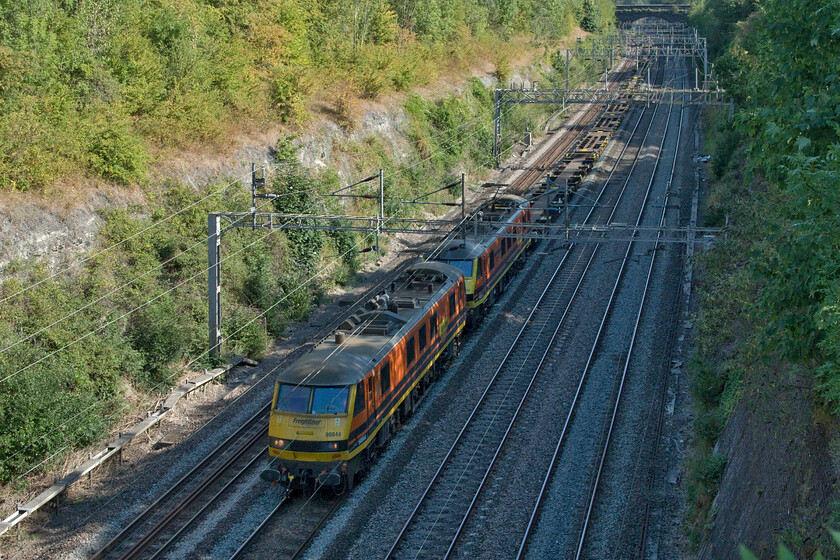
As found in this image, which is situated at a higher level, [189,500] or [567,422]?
[567,422]

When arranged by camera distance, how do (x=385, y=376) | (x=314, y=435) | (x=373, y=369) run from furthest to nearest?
(x=385, y=376), (x=373, y=369), (x=314, y=435)

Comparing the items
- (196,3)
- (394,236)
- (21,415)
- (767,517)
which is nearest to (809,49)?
(767,517)

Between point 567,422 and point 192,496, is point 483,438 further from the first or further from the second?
point 192,496

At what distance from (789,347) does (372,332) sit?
35.3 feet

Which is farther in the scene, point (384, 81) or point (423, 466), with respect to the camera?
point (384, 81)

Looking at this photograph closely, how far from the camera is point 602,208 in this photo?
1606 inches

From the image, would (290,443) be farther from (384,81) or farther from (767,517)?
(384,81)

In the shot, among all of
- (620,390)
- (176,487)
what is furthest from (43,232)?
(620,390)

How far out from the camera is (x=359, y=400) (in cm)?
1717

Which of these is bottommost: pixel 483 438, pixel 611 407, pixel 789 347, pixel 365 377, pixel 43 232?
pixel 483 438

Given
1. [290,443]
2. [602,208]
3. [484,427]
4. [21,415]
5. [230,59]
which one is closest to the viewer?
[290,443]

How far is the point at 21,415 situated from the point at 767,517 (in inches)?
588

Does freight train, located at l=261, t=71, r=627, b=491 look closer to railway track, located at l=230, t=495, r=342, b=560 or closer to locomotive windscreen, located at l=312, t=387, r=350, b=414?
locomotive windscreen, located at l=312, t=387, r=350, b=414

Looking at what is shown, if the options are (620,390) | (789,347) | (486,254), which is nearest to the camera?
(789,347)
